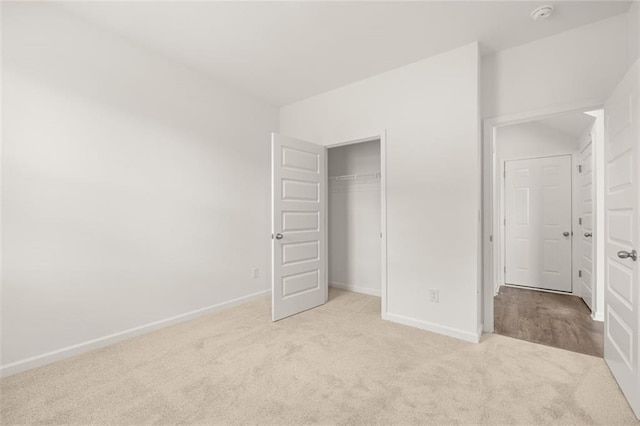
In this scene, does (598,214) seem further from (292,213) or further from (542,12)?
(292,213)

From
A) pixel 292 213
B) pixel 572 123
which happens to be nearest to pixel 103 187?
pixel 292 213

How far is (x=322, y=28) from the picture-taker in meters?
2.51

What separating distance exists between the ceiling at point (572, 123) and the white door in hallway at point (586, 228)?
297 mm

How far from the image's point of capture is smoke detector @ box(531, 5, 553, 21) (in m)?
2.17

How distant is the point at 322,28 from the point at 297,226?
2.02 meters

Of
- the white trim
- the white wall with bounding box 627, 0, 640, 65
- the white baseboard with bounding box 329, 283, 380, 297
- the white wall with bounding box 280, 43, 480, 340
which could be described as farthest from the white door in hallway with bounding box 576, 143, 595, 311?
the white baseboard with bounding box 329, 283, 380, 297

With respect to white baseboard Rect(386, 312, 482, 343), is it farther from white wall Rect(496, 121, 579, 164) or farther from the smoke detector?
white wall Rect(496, 121, 579, 164)

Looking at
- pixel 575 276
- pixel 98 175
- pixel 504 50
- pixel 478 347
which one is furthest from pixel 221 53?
pixel 575 276

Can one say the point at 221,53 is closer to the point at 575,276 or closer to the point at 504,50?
the point at 504,50

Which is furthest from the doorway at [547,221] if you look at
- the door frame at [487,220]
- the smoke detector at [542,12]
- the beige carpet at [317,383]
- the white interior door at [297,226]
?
the white interior door at [297,226]

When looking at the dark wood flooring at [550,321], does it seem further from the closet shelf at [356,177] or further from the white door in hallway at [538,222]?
the closet shelf at [356,177]

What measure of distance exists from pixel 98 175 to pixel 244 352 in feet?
6.59

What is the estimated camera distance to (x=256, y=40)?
268 cm

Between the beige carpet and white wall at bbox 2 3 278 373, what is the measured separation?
1.50 feet
